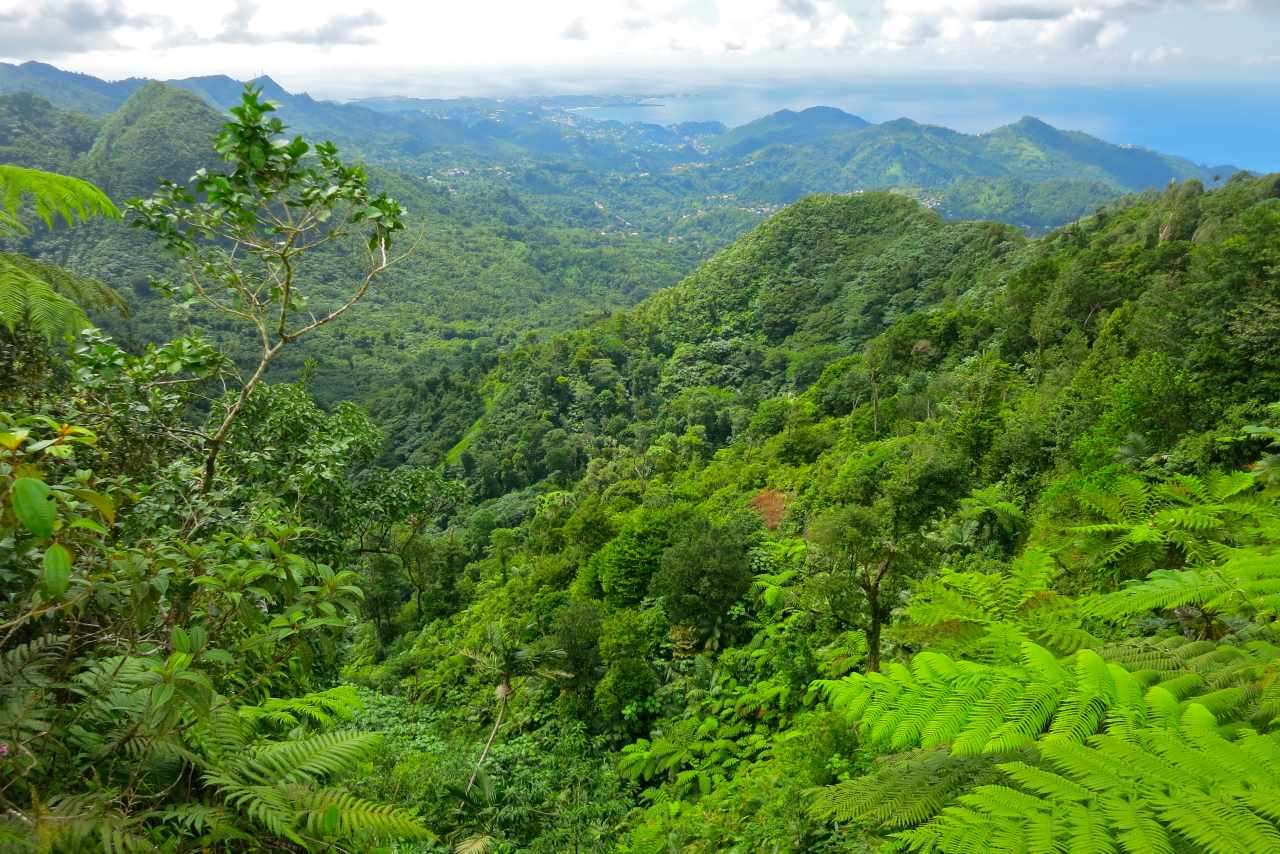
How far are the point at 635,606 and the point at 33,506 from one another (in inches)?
600

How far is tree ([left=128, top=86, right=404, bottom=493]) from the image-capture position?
13.3 ft

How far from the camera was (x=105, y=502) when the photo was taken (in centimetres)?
203

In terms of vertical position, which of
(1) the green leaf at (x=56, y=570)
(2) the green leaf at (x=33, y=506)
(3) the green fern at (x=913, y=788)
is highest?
(2) the green leaf at (x=33, y=506)

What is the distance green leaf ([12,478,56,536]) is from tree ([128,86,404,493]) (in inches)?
96.7

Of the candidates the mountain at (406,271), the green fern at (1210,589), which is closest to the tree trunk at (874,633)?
the green fern at (1210,589)

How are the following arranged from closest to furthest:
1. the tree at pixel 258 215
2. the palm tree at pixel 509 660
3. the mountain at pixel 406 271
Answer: the tree at pixel 258 215 → the palm tree at pixel 509 660 → the mountain at pixel 406 271

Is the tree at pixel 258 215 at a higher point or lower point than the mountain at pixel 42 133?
lower

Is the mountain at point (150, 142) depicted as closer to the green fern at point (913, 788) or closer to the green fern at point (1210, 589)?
the green fern at point (913, 788)

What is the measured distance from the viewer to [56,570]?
1.87 meters

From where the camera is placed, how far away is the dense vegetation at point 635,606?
84.0 inches

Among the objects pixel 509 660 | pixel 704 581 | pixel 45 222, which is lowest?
pixel 509 660

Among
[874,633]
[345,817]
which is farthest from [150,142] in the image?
[345,817]

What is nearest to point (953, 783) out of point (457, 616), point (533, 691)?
point (533, 691)

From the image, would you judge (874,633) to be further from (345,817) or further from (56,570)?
(56,570)
